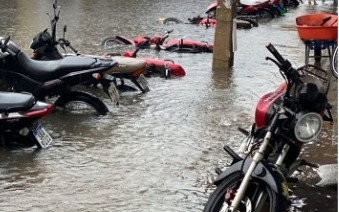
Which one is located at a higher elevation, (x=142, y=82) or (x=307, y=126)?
(x=307, y=126)

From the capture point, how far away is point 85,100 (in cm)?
841

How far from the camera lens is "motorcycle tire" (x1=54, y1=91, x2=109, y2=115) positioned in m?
8.40

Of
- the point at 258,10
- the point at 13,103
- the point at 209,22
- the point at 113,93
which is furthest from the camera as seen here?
the point at 258,10

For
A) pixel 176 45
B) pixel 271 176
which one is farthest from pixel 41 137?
pixel 176 45

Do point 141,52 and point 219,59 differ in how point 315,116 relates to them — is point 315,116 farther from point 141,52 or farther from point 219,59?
point 141,52

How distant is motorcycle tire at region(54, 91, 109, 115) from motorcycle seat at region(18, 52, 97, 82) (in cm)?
43

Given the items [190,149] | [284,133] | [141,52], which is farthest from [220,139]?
[141,52]

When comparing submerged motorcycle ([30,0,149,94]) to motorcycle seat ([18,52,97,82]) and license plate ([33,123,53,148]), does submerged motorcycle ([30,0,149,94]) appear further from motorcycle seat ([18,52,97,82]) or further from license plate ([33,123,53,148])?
license plate ([33,123,53,148])

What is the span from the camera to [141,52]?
44.9ft

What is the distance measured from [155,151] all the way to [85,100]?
1797 millimetres

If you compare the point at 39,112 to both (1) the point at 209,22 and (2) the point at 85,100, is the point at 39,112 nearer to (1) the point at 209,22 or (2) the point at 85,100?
(2) the point at 85,100

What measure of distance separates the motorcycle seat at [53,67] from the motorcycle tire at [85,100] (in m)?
0.43

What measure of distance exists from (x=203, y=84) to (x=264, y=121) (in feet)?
17.8

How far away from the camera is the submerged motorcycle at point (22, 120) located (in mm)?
6594
